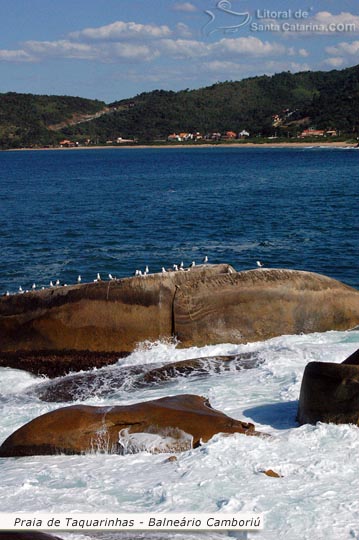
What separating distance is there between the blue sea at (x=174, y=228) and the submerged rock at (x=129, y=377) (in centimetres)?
1154

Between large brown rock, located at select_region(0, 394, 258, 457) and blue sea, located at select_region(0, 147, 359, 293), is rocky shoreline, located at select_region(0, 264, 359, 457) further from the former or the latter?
blue sea, located at select_region(0, 147, 359, 293)

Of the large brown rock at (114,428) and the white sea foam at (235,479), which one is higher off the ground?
the large brown rock at (114,428)

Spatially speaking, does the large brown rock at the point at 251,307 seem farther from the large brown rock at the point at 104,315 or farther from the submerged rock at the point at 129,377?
the submerged rock at the point at 129,377

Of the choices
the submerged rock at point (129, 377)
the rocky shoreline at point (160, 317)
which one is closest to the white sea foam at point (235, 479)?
the submerged rock at point (129, 377)

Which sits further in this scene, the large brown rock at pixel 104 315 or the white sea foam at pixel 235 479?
the large brown rock at pixel 104 315

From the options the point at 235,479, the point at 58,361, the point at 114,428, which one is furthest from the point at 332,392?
the point at 58,361

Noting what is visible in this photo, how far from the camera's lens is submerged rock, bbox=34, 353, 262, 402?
49.6 feet

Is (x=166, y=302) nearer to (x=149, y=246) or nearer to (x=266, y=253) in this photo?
(x=266, y=253)

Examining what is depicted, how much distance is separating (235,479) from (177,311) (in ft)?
22.0

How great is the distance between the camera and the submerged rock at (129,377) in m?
15.1

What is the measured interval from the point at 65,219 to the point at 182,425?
123 ft

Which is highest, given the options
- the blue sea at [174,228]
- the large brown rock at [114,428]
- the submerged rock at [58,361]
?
the large brown rock at [114,428]

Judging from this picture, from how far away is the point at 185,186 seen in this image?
7544cm

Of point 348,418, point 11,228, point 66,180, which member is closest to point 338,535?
point 348,418
